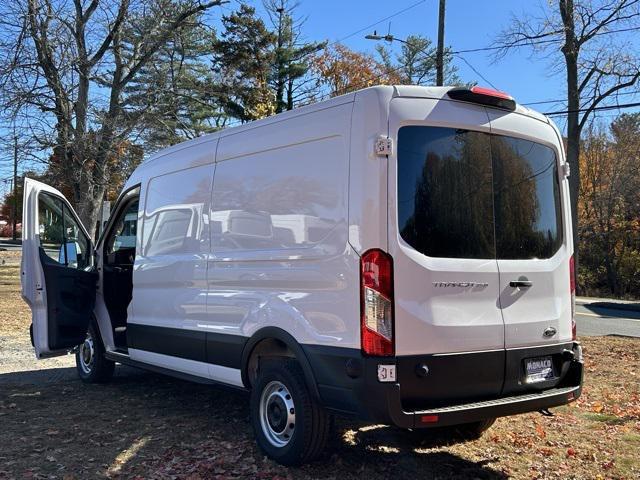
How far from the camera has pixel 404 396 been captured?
146 inches

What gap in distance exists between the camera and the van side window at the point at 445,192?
3.88 meters

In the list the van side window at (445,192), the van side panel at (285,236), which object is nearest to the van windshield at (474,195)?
the van side window at (445,192)

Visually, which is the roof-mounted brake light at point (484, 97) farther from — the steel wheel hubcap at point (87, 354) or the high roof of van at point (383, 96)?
the steel wheel hubcap at point (87, 354)

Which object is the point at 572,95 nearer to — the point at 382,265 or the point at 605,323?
the point at 605,323

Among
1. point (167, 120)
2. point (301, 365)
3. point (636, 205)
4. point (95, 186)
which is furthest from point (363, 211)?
point (636, 205)

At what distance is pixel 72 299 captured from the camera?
21.3 feet

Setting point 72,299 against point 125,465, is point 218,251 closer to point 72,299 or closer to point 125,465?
point 125,465

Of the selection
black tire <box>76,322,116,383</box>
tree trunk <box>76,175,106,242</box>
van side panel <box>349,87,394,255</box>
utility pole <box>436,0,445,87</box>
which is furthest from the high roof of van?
utility pole <box>436,0,445,87</box>

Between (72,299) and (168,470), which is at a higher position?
(72,299)

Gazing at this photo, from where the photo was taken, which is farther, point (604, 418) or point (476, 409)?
point (604, 418)

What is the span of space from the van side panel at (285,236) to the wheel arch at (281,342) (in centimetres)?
5

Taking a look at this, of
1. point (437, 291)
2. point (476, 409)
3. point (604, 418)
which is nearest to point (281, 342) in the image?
point (437, 291)

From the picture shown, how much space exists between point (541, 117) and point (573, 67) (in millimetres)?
15816

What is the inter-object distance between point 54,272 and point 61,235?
0.50 meters
